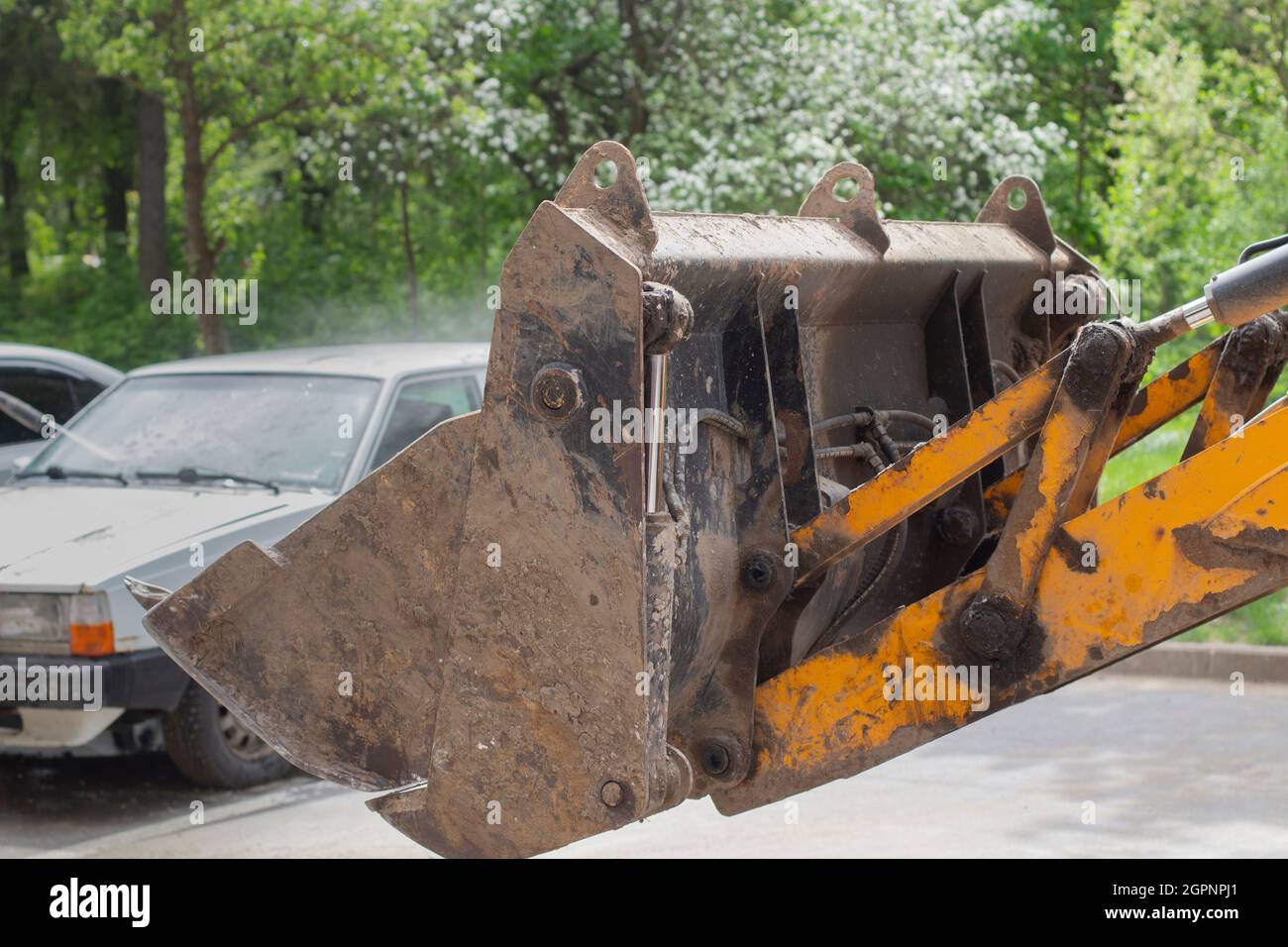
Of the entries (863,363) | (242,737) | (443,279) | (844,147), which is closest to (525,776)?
(863,363)

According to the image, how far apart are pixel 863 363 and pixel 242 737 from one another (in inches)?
142

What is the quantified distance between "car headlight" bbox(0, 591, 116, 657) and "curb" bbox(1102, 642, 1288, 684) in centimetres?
491

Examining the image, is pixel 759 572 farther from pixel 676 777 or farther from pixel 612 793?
pixel 612 793

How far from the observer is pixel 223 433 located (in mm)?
7438

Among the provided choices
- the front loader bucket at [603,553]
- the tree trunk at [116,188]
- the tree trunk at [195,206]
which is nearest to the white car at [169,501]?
the front loader bucket at [603,553]

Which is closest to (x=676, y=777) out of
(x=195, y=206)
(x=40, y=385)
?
(x=40, y=385)

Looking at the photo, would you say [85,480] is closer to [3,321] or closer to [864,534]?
[864,534]

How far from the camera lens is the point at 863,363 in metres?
4.44

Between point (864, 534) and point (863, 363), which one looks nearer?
point (864, 534)

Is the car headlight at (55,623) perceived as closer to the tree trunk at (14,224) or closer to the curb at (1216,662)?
the curb at (1216,662)

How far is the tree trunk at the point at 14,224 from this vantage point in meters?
25.3

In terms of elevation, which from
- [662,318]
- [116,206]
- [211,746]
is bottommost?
[211,746]

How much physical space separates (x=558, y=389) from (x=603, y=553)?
0.96 feet

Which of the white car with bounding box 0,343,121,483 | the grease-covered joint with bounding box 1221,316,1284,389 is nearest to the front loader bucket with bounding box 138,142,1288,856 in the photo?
the grease-covered joint with bounding box 1221,316,1284,389
